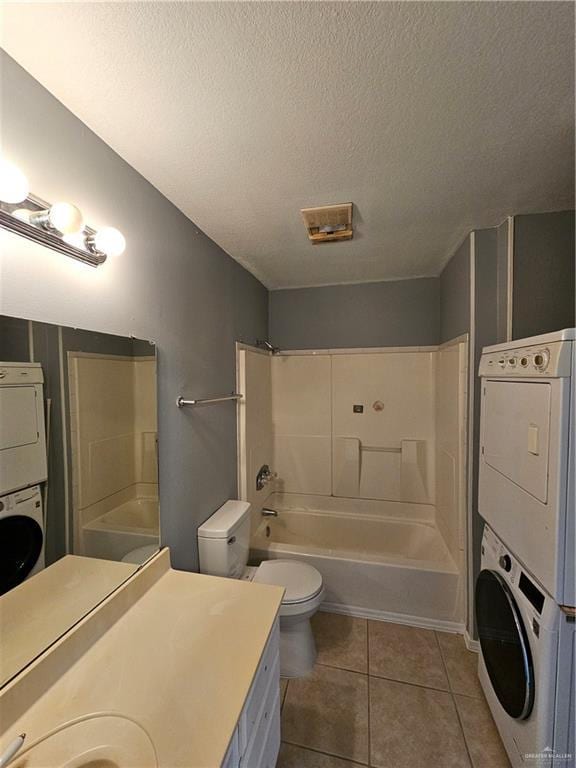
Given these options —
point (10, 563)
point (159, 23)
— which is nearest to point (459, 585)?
point (10, 563)

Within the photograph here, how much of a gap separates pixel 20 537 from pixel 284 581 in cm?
144

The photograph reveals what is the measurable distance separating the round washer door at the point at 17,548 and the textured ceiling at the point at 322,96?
1229 mm

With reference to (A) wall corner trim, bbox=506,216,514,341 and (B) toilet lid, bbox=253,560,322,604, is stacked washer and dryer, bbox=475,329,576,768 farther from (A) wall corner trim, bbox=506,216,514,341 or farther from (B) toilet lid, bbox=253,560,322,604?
(B) toilet lid, bbox=253,560,322,604

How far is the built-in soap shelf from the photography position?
8.93 feet

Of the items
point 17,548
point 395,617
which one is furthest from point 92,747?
point 395,617

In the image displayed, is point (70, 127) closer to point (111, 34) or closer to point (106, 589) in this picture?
point (111, 34)

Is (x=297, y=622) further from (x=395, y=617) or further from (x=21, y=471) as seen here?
(x=21, y=471)

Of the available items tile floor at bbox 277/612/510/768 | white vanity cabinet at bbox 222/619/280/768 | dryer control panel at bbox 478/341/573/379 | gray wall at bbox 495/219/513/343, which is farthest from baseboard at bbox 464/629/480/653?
gray wall at bbox 495/219/513/343

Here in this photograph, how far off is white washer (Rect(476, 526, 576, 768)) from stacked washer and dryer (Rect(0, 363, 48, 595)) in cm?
158

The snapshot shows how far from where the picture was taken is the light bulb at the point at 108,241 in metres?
1.02

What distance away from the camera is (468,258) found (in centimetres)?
189

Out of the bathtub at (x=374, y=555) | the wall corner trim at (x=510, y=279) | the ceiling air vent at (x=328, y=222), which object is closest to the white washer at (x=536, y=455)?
the wall corner trim at (x=510, y=279)

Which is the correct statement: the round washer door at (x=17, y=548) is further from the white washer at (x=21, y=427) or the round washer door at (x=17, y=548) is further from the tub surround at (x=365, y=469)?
the tub surround at (x=365, y=469)

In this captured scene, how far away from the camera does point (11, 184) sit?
73 cm
